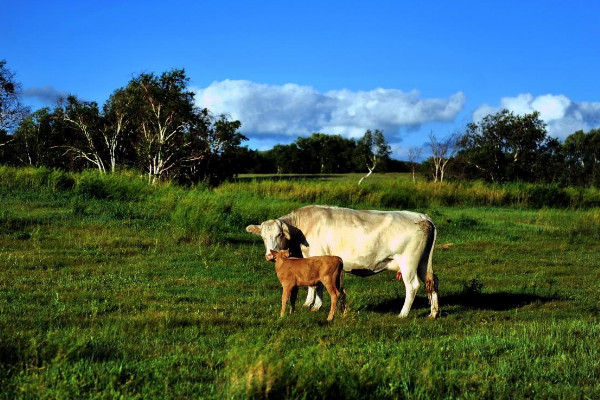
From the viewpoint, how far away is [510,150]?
69.6 metres

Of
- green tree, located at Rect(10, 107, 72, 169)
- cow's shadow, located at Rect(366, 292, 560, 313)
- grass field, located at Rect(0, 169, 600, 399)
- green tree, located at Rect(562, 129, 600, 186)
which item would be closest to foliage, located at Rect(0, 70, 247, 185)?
green tree, located at Rect(10, 107, 72, 169)

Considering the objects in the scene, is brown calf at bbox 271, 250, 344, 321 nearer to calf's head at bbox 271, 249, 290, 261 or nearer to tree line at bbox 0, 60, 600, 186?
calf's head at bbox 271, 249, 290, 261

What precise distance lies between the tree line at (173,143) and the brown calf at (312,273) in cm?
2610

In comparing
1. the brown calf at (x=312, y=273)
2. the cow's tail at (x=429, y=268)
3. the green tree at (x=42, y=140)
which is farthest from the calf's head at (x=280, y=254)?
the green tree at (x=42, y=140)

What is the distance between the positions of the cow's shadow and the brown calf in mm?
1957

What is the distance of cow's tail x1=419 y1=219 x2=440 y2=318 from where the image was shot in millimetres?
11008

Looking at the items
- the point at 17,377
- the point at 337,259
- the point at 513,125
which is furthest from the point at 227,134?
the point at 17,377

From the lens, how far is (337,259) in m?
9.99

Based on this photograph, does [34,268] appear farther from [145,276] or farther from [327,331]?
[327,331]

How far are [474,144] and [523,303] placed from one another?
60.6m

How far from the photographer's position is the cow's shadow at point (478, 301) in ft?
39.7

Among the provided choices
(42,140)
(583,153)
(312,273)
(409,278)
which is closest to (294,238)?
(312,273)

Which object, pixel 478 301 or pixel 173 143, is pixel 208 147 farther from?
pixel 478 301

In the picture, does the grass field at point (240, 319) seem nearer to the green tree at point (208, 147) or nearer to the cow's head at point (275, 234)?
the cow's head at point (275, 234)
